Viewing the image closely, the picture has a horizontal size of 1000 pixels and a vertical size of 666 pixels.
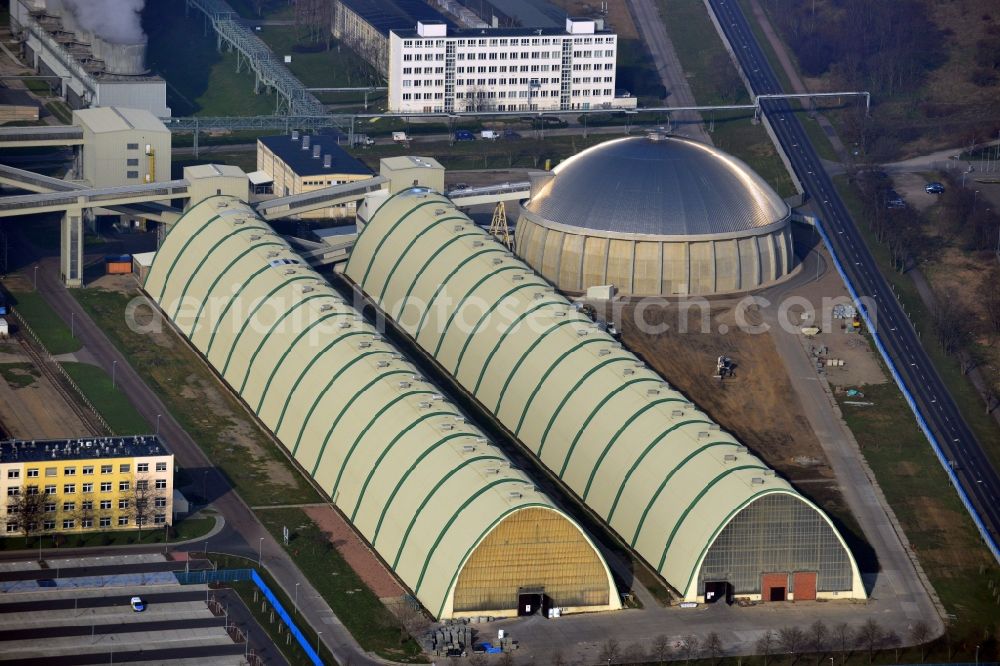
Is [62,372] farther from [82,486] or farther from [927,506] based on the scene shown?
[927,506]

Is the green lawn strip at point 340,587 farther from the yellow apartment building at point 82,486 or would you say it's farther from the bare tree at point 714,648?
the bare tree at point 714,648

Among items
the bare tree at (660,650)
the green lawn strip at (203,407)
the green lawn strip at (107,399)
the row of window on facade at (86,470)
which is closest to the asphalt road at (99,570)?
the row of window on facade at (86,470)

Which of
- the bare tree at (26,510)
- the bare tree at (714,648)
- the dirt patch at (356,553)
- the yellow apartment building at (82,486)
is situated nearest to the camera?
the bare tree at (714,648)

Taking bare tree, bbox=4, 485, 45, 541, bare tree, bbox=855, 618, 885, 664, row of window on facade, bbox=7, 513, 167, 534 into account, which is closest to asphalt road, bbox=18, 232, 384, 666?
row of window on facade, bbox=7, 513, 167, 534

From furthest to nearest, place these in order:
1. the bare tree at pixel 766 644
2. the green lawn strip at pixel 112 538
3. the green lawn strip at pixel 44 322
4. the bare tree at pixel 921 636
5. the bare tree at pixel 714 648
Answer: the green lawn strip at pixel 44 322 → the green lawn strip at pixel 112 538 → the bare tree at pixel 921 636 → the bare tree at pixel 766 644 → the bare tree at pixel 714 648

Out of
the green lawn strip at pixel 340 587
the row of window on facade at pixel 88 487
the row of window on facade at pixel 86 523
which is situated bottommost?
the green lawn strip at pixel 340 587

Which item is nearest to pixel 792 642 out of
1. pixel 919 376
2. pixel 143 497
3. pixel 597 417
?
pixel 597 417
